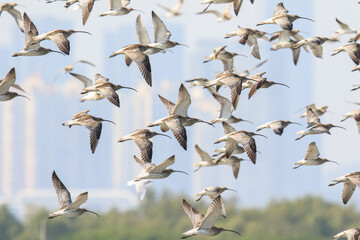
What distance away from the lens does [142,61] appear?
26.3m

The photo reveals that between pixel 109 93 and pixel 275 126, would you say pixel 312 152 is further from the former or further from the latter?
pixel 109 93

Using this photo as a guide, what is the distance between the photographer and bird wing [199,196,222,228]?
24.2m

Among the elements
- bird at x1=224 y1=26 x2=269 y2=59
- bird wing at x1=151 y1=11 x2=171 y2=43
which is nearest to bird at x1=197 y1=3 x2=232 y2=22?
bird at x1=224 y1=26 x2=269 y2=59

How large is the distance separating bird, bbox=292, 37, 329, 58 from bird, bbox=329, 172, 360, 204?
5.05m

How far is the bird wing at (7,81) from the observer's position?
1008 inches

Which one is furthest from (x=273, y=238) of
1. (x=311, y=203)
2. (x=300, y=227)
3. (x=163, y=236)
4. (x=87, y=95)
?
(x=87, y=95)

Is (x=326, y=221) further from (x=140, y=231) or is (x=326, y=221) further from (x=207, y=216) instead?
(x=207, y=216)

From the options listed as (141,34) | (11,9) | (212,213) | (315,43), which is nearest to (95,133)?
(212,213)

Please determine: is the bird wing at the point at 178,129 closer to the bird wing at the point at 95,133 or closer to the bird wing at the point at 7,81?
the bird wing at the point at 95,133

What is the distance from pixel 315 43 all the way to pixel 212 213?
27.0ft

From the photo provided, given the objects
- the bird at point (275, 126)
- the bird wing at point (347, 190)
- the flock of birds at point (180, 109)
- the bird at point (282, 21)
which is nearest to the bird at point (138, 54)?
the flock of birds at point (180, 109)

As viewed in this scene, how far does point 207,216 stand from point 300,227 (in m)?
110

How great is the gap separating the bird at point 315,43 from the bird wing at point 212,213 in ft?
24.8

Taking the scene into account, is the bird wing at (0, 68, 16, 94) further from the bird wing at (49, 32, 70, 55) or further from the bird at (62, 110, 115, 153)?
the bird at (62, 110, 115, 153)
